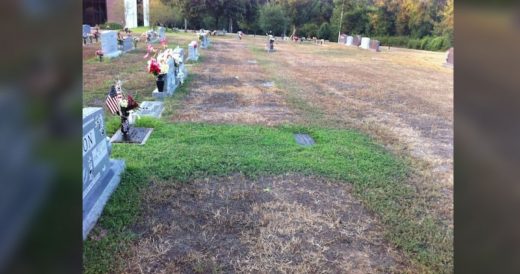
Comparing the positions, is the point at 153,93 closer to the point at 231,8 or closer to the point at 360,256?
the point at 360,256

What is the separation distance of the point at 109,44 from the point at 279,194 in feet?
49.2

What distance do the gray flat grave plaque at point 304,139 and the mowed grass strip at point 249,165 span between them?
10 cm

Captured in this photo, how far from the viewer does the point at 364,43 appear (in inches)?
1371

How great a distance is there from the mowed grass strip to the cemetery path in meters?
0.68

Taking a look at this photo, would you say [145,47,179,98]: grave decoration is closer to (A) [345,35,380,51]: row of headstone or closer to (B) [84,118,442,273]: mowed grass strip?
(B) [84,118,442,273]: mowed grass strip

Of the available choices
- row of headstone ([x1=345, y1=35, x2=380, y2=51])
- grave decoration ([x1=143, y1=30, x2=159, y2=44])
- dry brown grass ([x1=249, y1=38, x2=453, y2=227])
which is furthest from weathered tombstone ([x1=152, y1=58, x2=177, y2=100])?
row of headstone ([x1=345, y1=35, x2=380, y2=51])

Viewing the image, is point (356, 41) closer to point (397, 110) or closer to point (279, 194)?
point (397, 110)

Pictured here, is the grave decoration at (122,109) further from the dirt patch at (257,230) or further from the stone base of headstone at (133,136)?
the dirt patch at (257,230)

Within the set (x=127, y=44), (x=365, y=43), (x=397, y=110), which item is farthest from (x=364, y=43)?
(x=397, y=110)

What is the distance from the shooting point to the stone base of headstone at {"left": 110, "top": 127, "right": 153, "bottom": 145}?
229 inches

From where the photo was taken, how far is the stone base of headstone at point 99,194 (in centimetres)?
331

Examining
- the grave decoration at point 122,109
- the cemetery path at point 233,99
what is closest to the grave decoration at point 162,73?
the cemetery path at point 233,99

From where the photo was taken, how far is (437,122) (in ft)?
27.1
